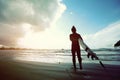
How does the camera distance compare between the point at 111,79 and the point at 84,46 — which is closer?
the point at 111,79

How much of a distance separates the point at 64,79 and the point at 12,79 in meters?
2.17

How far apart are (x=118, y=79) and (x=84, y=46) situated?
3.16 metres

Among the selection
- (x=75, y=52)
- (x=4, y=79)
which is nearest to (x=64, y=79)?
(x=4, y=79)

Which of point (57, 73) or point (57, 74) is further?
point (57, 73)

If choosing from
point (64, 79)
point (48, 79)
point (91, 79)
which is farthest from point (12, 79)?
point (91, 79)

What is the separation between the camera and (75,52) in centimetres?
902

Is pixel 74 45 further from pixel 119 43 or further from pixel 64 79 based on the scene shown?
pixel 119 43

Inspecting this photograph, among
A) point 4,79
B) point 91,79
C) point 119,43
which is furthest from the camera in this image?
point 119,43

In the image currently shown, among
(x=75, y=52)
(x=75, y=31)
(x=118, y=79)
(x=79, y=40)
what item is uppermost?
(x=75, y=31)

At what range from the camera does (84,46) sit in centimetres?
898

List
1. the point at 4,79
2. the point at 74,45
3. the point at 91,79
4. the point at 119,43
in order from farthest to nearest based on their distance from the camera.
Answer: the point at 119,43 → the point at 74,45 → the point at 91,79 → the point at 4,79

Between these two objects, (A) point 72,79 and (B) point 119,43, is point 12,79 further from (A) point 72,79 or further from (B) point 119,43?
(B) point 119,43

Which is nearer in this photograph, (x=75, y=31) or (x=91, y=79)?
(x=91, y=79)

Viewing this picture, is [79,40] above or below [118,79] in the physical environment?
above
